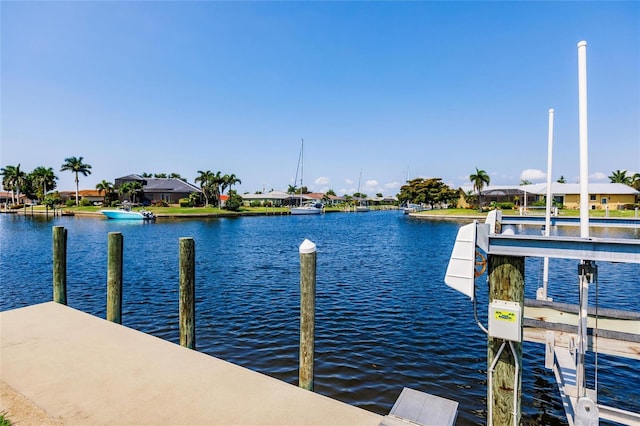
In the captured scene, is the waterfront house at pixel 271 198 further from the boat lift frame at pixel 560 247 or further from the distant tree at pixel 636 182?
the boat lift frame at pixel 560 247

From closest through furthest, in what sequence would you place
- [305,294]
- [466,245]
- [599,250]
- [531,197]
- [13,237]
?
[599,250], [466,245], [305,294], [13,237], [531,197]

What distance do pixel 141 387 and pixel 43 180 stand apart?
11283cm

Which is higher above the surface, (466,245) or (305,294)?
(466,245)

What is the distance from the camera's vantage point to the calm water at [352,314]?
733 centimetres

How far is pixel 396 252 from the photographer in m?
26.5

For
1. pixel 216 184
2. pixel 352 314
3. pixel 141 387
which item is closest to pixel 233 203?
pixel 216 184

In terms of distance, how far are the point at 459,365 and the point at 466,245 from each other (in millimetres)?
5216

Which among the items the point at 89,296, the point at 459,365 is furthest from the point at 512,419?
the point at 89,296

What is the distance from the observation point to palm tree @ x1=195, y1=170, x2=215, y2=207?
277 ft

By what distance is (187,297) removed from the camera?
7.31 meters

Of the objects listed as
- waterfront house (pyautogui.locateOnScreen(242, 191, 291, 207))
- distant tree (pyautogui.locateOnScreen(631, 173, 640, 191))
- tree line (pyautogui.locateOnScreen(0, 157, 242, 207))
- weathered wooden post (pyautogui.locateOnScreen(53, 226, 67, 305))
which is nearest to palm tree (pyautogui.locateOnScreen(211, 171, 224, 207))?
tree line (pyautogui.locateOnScreen(0, 157, 242, 207))

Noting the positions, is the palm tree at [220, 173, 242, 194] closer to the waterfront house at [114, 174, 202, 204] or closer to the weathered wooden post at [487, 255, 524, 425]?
the waterfront house at [114, 174, 202, 204]

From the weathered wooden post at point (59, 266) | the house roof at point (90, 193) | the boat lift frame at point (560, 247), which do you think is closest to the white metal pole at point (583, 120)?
the boat lift frame at point (560, 247)

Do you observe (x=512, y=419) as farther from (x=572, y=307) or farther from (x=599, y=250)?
(x=572, y=307)
